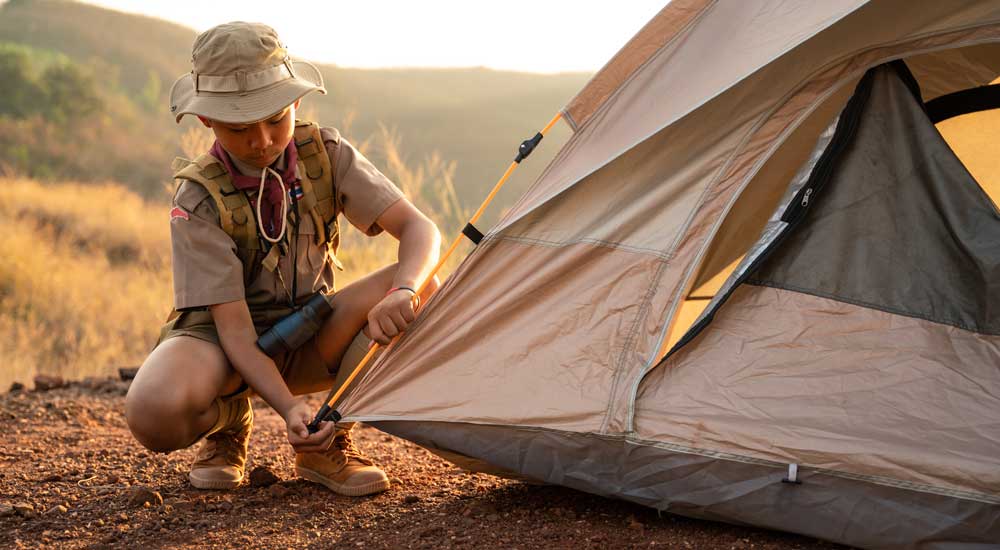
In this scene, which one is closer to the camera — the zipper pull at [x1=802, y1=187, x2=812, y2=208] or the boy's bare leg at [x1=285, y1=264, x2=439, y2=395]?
the zipper pull at [x1=802, y1=187, x2=812, y2=208]

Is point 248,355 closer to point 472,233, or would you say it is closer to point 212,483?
point 212,483

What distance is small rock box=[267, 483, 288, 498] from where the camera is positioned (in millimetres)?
3162

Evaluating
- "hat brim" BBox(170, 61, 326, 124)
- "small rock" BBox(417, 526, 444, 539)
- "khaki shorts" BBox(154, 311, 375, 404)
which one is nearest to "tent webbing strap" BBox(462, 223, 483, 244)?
"khaki shorts" BBox(154, 311, 375, 404)

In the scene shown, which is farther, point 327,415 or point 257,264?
point 257,264

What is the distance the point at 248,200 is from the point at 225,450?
89 centimetres

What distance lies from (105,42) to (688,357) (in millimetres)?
33881

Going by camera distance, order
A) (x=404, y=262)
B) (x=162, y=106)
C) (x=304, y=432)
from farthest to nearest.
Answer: (x=162, y=106)
(x=404, y=262)
(x=304, y=432)

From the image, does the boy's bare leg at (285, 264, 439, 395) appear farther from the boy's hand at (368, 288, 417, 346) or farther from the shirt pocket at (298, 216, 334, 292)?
the boy's hand at (368, 288, 417, 346)

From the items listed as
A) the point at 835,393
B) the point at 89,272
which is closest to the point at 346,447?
the point at 835,393

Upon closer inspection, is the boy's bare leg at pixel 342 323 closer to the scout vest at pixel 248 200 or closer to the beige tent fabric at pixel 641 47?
the scout vest at pixel 248 200

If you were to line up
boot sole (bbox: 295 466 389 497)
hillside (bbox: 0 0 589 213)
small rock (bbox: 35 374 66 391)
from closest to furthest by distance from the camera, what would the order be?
1. boot sole (bbox: 295 466 389 497)
2. small rock (bbox: 35 374 66 391)
3. hillside (bbox: 0 0 589 213)

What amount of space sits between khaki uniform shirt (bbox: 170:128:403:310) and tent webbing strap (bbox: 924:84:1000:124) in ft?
6.07

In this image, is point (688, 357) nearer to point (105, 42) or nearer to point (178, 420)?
point (178, 420)

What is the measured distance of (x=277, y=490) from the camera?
3.19 meters
